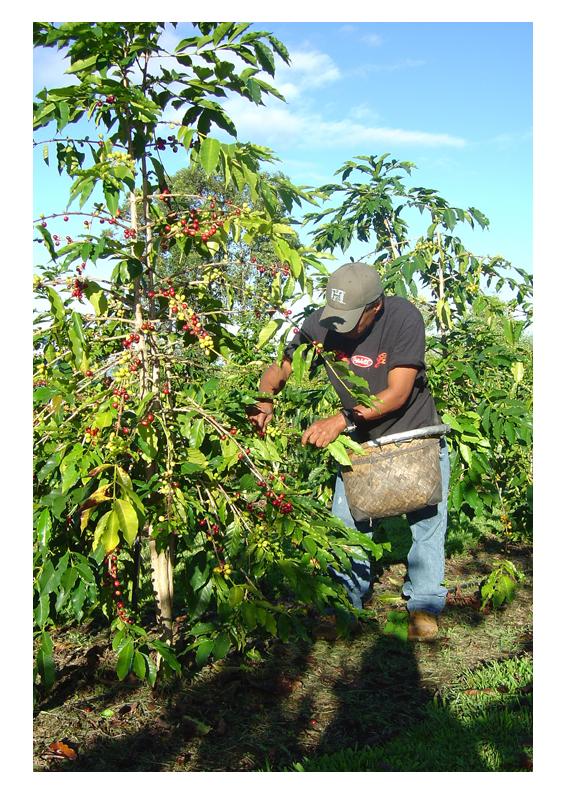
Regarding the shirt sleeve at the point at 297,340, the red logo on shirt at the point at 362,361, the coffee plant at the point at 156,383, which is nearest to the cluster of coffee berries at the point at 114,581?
the coffee plant at the point at 156,383

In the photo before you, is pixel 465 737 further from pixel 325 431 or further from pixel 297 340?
pixel 297 340

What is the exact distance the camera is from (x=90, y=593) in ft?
8.08

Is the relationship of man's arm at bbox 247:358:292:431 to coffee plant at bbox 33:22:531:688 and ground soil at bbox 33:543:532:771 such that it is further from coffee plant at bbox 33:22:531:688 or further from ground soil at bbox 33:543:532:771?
ground soil at bbox 33:543:532:771

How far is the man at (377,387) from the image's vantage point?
10.1 ft

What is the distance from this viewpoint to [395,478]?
3262 millimetres

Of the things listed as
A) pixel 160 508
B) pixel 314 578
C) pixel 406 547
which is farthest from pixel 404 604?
pixel 160 508

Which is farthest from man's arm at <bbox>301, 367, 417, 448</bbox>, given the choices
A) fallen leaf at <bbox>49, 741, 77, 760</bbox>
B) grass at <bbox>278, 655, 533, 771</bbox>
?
fallen leaf at <bbox>49, 741, 77, 760</bbox>

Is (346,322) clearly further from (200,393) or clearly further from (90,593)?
(90,593)

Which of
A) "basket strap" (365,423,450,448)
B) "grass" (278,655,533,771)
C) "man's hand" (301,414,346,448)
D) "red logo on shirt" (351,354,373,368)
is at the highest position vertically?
"red logo on shirt" (351,354,373,368)

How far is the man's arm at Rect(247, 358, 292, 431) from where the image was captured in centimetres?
307

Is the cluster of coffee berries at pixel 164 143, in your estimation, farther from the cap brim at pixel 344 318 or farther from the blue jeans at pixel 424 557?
the blue jeans at pixel 424 557

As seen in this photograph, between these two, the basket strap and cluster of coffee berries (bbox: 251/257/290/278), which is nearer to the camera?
cluster of coffee berries (bbox: 251/257/290/278)

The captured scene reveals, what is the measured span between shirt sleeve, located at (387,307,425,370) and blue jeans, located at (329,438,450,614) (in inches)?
24.8

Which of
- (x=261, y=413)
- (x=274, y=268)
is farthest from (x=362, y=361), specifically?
(x=274, y=268)
